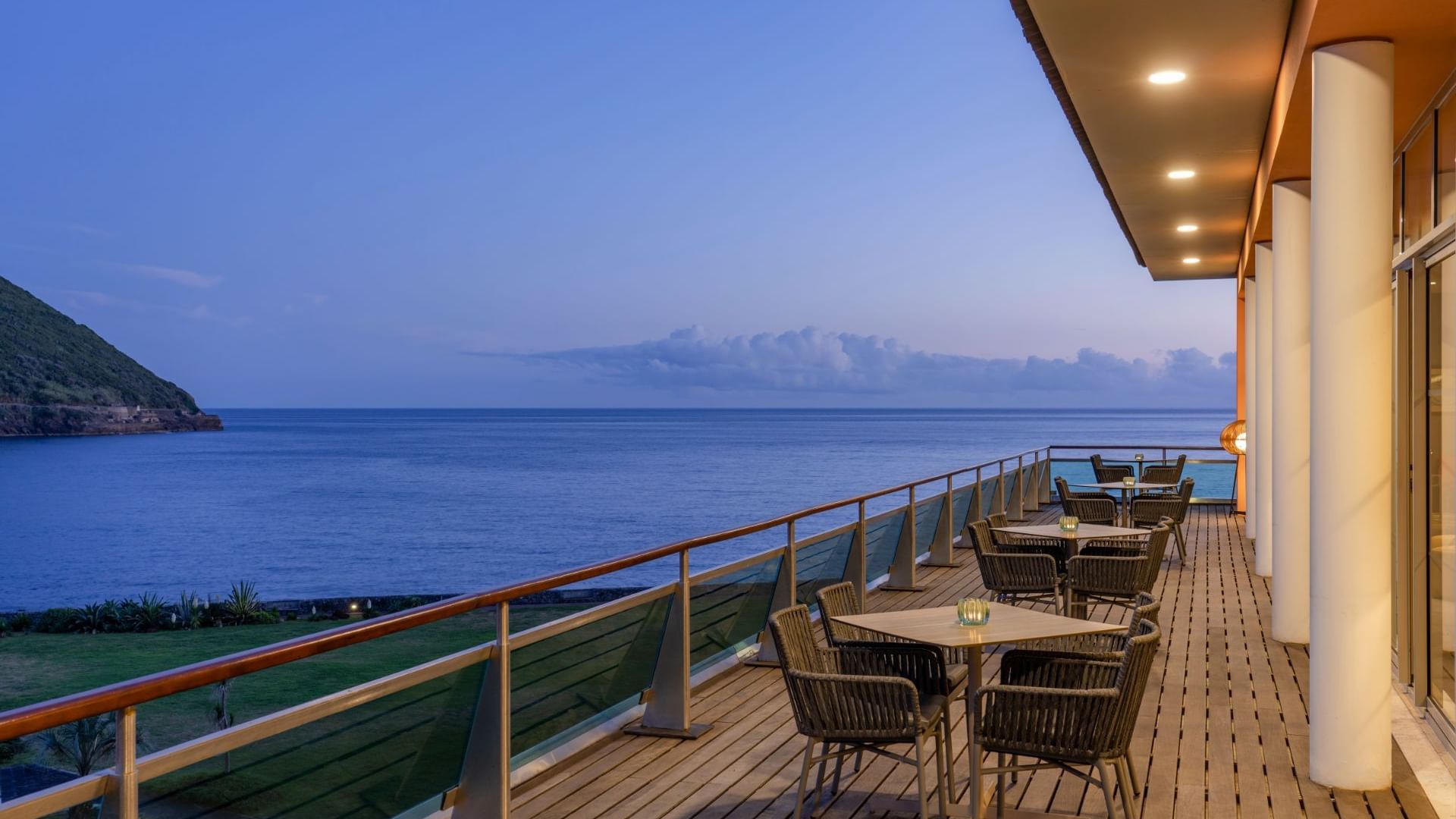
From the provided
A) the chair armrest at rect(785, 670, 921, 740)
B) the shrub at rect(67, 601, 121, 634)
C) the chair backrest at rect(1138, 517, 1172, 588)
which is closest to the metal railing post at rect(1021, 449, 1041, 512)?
the chair backrest at rect(1138, 517, 1172, 588)

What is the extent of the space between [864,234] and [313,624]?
49.7 meters

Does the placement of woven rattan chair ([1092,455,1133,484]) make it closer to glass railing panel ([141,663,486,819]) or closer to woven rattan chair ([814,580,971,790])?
woven rattan chair ([814,580,971,790])

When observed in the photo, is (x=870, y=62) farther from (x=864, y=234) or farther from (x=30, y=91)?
(x=30, y=91)

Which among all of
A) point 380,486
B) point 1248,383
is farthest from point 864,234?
point 1248,383

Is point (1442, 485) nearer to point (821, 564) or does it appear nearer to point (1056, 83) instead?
point (1056, 83)

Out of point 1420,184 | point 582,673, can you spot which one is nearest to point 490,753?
point 582,673

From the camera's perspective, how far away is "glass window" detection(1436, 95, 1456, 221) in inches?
195

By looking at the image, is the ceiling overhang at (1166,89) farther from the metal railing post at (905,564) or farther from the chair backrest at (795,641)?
the metal railing post at (905,564)

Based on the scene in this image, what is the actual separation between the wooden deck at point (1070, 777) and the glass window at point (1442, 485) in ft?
1.75

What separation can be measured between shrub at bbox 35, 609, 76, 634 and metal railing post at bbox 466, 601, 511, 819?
105ft

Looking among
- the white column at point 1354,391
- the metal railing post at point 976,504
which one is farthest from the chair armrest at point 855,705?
the metal railing post at point 976,504

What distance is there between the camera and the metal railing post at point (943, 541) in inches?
473

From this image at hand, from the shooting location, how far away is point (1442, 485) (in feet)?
17.5

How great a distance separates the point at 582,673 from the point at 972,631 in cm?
169
